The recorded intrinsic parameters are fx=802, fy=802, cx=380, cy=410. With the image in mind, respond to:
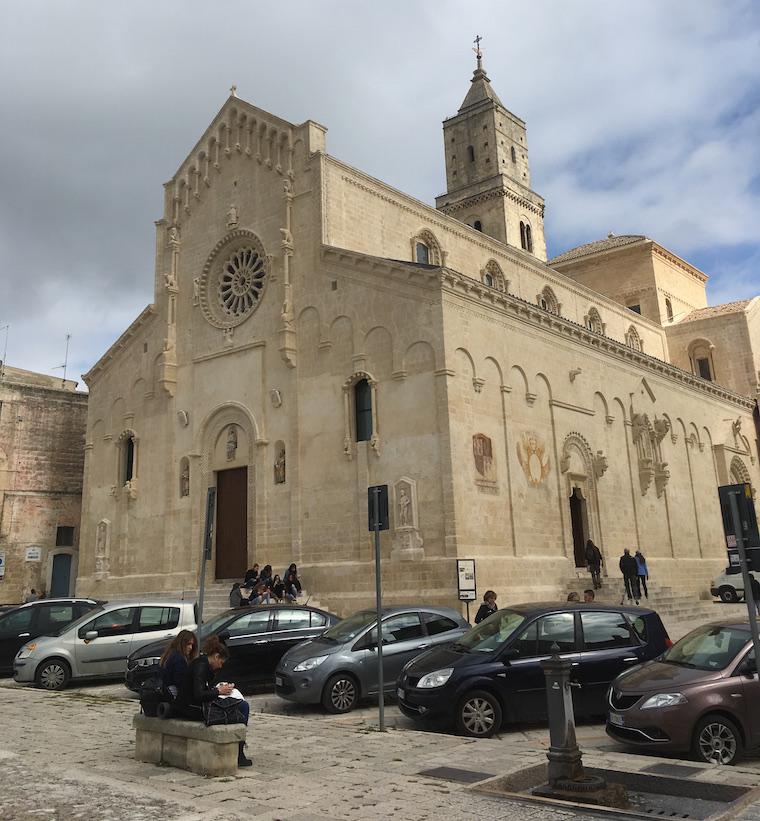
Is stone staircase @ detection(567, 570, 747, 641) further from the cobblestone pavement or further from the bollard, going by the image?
the bollard

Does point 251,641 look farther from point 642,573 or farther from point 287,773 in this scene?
point 642,573

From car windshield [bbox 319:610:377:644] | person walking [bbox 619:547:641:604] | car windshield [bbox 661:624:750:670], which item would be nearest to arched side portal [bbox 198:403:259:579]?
person walking [bbox 619:547:641:604]

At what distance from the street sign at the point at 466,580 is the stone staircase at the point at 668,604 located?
4756mm

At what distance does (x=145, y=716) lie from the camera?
Answer: 28.3 feet

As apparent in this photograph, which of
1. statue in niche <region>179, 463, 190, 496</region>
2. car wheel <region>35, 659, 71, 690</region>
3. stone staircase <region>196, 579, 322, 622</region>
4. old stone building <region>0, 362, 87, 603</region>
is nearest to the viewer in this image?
car wheel <region>35, 659, 71, 690</region>

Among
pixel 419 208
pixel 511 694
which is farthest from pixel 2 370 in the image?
pixel 511 694

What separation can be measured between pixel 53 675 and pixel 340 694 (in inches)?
246

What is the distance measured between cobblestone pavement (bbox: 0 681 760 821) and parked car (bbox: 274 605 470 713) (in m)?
0.69

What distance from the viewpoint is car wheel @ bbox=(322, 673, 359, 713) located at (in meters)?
12.4

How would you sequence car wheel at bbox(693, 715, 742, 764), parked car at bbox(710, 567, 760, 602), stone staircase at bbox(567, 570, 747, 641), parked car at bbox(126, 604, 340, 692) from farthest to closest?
1. parked car at bbox(710, 567, 760, 602)
2. stone staircase at bbox(567, 570, 747, 641)
3. parked car at bbox(126, 604, 340, 692)
4. car wheel at bbox(693, 715, 742, 764)

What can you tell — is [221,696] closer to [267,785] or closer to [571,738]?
[267,785]

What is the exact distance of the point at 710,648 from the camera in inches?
384

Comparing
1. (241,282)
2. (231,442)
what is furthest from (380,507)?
(241,282)

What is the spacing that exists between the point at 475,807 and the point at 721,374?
40570mm
